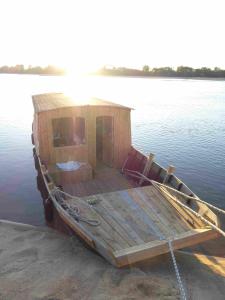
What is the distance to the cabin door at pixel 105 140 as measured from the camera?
1674cm

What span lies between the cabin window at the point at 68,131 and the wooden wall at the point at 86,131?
0.61 metres

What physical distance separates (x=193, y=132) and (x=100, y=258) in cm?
2886

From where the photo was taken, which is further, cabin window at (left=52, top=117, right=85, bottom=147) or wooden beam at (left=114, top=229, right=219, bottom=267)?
cabin window at (left=52, top=117, right=85, bottom=147)

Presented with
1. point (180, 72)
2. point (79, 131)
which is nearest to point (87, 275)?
point (79, 131)

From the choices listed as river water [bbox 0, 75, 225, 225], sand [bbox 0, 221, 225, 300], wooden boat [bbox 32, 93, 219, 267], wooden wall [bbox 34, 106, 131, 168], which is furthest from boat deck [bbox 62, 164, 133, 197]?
river water [bbox 0, 75, 225, 225]

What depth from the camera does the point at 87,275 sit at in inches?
384

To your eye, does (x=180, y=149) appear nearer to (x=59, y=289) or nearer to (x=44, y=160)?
(x=44, y=160)

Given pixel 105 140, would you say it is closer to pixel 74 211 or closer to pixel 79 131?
pixel 79 131

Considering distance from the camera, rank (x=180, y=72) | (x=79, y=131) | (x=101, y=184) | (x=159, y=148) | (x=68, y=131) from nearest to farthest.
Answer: (x=101, y=184) < (x=79, y=131) < (x=68, y=131) < (x=159, y=148) < (x=180, y=72)

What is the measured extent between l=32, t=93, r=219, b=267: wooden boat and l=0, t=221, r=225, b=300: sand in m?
0.65

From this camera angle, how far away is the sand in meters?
8.86

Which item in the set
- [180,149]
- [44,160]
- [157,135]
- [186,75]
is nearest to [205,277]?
[44,160]

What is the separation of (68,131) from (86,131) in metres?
1.89

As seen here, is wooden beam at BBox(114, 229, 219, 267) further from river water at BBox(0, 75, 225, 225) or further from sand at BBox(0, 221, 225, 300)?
river water at BBox(0, 75, 225, 225)
